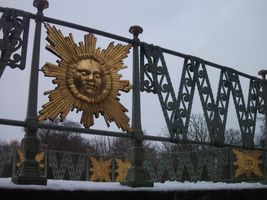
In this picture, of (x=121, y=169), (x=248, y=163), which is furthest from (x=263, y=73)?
(x=121, y=169)

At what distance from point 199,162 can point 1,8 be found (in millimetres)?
9615

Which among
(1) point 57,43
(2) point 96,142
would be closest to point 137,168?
(1) point 57,43

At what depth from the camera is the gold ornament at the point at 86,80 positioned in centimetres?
686

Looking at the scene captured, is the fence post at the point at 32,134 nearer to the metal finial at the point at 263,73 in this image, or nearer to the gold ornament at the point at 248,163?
the metal finial at the point at 263,73

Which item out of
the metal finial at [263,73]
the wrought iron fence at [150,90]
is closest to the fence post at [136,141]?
the wrought iron fence at [150,90]

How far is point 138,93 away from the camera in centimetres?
781

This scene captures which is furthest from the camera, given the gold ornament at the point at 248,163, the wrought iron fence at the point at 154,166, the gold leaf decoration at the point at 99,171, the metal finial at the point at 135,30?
the gold leaf decoration at the point at 99,171

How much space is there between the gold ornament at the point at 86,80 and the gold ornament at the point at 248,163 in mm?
4698

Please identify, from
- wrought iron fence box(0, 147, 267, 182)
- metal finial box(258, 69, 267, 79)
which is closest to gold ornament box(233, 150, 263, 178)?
wrought iron fence box(0, 147, 267, 182)

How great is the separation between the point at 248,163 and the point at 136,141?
184 inches

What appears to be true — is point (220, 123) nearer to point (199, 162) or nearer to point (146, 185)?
point (146, 185)

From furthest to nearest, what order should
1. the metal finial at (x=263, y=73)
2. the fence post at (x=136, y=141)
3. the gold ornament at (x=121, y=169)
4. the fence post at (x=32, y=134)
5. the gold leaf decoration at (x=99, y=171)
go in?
the gold leaf decoration at (x=99, y=171), the gold ornament at (x=121, y=169), the metal finial at (x=263, y=73), the fence post at (x=136, y=141), the fence post at (x=32, y=134)

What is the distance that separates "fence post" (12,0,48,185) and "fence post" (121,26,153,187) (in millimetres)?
1626

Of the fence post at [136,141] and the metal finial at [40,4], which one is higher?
the metal finial at [40,4]
